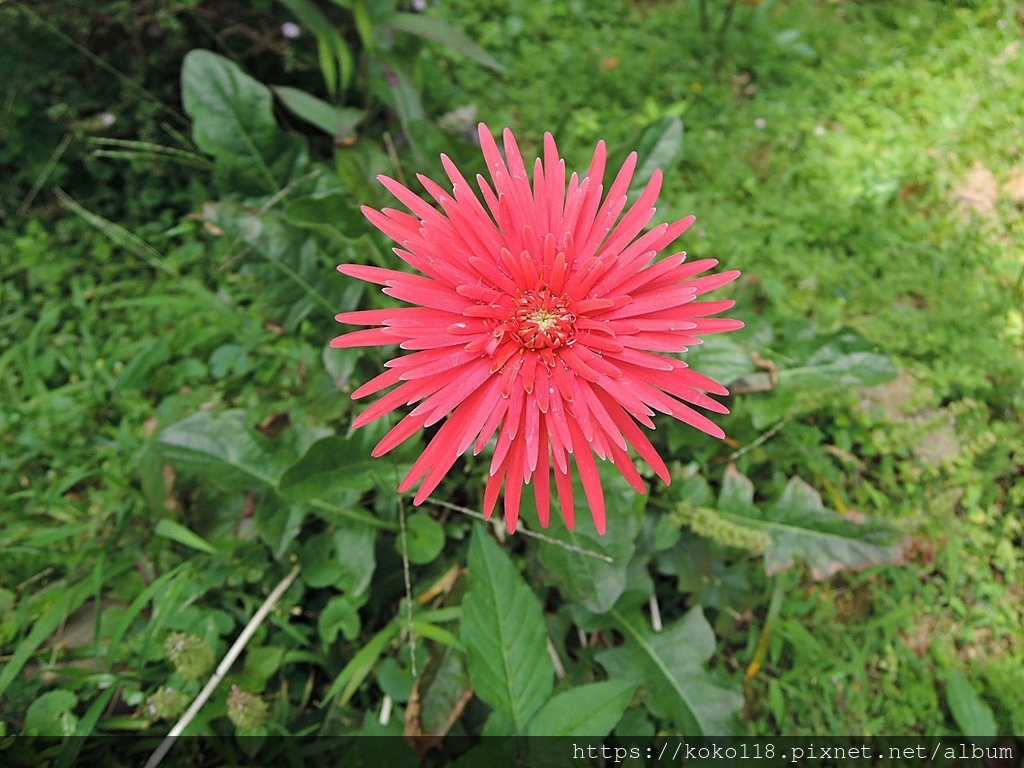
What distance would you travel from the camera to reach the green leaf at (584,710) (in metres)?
1.63

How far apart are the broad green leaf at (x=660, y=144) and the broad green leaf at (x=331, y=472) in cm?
137

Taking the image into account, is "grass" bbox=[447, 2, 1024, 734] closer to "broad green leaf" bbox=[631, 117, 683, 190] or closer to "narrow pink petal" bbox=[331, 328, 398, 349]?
"broad green leaf" bbox=[631, 117, 683, 190]

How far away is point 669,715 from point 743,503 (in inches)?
27.0

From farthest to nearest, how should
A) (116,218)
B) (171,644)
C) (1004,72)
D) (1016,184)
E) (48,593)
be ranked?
1. (1004,72)
2. (1016,184)
3. (116,218)
4. (48,593)
5. (171,644)

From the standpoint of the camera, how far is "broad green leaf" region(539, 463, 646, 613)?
5.89ft

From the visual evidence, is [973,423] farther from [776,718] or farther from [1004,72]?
[1004,72]

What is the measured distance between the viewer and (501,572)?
1753mm

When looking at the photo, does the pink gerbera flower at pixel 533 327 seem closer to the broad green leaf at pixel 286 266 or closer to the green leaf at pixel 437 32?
the broad green leaf at pixel 286 266

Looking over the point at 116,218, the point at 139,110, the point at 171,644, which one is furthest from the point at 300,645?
the point at 139,110

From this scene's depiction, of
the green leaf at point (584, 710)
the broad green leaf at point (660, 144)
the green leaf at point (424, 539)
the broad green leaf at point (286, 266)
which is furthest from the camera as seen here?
the broad green leaf at point (660, 144)

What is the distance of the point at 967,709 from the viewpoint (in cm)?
211

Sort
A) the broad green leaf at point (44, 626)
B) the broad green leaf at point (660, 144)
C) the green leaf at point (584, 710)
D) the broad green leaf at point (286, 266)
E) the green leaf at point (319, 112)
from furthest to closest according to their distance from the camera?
the green leaf at point (319, 112) → the broad green leaf at point (660, 144) → the broad green leaf at point (286, 266) → the broad green leaf at point (44, 626) → the green leaf at point (584, 710)

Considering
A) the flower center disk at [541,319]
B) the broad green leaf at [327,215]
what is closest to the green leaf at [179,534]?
the broad green leaf at [327,215]

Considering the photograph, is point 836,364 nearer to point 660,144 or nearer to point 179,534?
point 660,144
